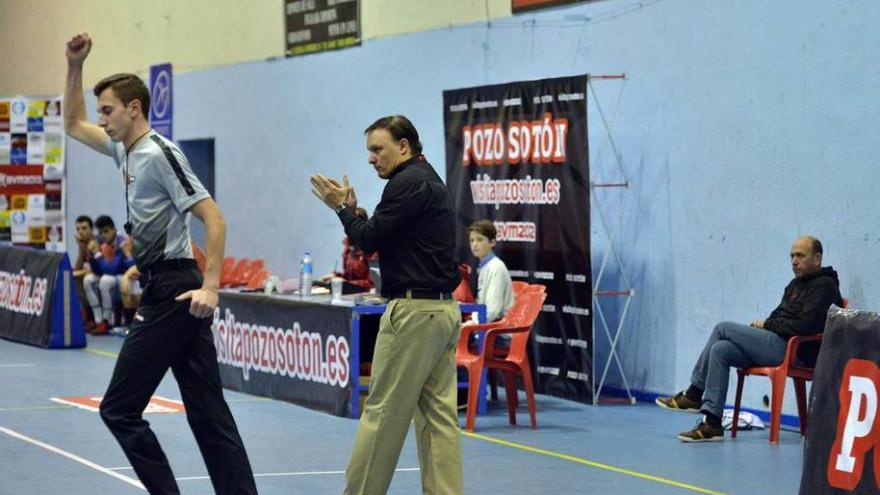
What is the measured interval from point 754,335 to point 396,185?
4684 millimetres

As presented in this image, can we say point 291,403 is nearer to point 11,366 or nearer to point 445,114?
point 445,114

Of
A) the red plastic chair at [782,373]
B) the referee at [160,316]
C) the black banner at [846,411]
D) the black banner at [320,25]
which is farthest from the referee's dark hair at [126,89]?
the black banner at [320,25]

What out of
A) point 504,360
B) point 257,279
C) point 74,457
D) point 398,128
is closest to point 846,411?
point 398,128

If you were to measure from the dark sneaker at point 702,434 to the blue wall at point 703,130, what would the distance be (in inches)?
44.2

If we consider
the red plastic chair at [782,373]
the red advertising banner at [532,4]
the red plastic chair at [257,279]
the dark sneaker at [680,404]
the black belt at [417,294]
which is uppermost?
the red advertising banner at [532,4]

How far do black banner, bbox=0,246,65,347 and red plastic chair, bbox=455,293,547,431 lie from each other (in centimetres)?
717

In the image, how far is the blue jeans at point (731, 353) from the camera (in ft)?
34.5

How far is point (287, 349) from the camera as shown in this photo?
12.4 metres

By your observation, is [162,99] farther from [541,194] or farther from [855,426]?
[855,426]

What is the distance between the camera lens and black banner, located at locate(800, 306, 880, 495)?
259 inches

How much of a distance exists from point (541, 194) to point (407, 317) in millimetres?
6407

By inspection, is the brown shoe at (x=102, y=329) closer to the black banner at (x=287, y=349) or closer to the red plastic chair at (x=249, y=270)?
the red plastic chair at (x=249, y=270)

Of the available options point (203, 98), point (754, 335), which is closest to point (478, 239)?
point (754, 335)

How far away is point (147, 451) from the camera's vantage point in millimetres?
6445
